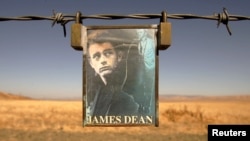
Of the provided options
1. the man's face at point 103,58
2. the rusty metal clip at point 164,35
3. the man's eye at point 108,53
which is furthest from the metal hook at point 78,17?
the rusty metal clip at point 164,35

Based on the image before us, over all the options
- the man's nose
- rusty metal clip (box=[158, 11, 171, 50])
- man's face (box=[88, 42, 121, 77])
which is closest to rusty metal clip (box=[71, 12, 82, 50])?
man's face (box=[88, 42, 121, 77])

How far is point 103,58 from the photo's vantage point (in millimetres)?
2752

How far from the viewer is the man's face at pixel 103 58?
2.73 metres

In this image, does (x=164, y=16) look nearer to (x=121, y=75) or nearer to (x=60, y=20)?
(x=121, y=75)

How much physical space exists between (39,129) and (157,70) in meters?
17.8

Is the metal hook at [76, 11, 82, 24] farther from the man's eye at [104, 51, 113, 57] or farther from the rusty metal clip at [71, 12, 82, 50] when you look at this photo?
the man's eye at [104, 51, 113, 57]

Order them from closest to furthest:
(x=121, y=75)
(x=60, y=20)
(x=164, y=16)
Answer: (x=121, y=75)
(x=164, y=16)
(x=60, y=20)

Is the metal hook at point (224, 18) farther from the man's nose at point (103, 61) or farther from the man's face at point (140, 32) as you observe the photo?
the man's nose at point (103, 61)

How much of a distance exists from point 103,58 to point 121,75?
0.23 m

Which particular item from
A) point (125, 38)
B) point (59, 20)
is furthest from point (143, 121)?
point (59, 20)

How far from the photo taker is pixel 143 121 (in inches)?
109

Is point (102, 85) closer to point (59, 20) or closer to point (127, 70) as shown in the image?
point (127, 70)

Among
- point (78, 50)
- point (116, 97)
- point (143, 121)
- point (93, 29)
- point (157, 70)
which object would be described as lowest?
point (143, 121)

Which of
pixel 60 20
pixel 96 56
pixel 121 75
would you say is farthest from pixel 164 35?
pixel 60 20
